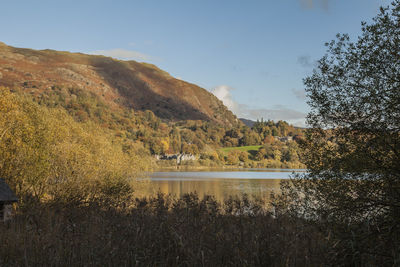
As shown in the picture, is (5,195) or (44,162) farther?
(44,162)

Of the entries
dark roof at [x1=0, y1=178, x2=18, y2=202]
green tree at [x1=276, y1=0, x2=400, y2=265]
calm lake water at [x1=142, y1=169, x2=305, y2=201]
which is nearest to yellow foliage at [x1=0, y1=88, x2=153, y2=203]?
dark roof at [x1=0, y1=178, x2=18, y2=202]

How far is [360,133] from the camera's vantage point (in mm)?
9992

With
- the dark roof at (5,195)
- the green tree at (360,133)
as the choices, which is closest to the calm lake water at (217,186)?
the green tree at (360,133)

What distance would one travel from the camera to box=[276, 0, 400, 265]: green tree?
917 cm

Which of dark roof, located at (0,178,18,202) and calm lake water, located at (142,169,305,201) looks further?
calm lake water, located at (142,169,305,201)

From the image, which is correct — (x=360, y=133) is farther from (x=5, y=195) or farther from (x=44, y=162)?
(x=44, y=162)

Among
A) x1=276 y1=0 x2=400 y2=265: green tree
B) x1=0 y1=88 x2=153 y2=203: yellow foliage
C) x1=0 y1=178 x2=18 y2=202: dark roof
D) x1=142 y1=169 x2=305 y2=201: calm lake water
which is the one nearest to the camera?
x1=276 y1=0 x2=400 y2=265: green tree

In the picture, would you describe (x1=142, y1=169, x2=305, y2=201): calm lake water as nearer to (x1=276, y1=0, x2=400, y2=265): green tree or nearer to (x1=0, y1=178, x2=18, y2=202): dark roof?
(x1=276, y1=0, x2=400, y2=265): green tree

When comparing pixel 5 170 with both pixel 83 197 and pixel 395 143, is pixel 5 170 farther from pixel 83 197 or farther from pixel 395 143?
pixel 395 143

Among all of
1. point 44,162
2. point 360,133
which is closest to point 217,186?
point 44,162

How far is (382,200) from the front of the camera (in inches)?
359

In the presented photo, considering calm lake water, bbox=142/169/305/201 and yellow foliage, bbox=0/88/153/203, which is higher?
yellow foliage, bbox=0/88/153/203

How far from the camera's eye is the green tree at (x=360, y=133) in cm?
917

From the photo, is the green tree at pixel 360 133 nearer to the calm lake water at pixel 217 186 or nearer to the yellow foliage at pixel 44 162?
the calm lake water at pixel 217 186
